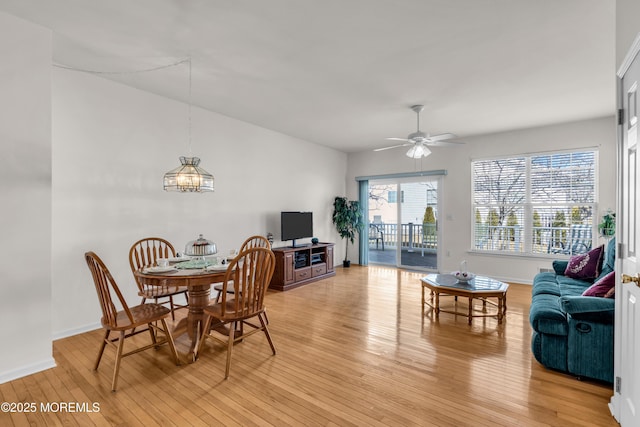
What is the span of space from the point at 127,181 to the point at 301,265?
3032 millimetres

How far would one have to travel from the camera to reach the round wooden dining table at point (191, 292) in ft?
8.18

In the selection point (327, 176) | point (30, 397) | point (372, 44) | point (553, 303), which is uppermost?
point (372, 44)

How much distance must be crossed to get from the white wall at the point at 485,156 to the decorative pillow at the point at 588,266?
158 cm

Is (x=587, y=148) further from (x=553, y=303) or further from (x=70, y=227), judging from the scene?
(x=70, y=227)

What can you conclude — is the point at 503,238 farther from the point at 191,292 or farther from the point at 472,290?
the point at 191,292

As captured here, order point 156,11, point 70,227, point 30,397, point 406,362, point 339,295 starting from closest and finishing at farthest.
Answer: point 30,397
point 156,11
point 406,362
point 70,227
point 339,295

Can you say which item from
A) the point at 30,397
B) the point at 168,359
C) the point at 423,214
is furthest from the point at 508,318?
the point at 30,397

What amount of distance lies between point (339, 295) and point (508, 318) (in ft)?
7.29

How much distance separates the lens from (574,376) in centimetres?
241

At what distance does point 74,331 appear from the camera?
3240 mm

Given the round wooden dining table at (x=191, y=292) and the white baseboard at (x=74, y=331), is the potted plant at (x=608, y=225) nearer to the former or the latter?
the round wooden dining table at (x=191, y=292)

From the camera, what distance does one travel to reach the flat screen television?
5.54m

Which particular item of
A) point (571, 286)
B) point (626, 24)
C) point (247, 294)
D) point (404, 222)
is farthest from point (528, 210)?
point (247, 294)

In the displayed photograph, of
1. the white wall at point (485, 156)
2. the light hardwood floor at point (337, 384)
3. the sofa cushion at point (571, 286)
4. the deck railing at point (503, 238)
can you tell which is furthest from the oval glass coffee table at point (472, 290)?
the deck railing at point (503, 238)
